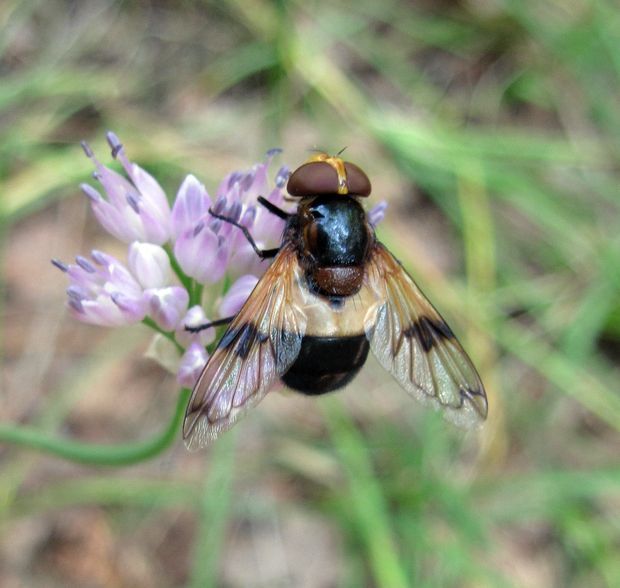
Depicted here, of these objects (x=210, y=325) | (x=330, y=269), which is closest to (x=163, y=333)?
(x=210, y=325)

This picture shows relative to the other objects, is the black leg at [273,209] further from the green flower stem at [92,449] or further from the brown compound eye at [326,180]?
the green flower stem at [92,449]

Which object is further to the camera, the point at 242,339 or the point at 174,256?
the point at 174,256

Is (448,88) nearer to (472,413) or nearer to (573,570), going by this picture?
(573,570)

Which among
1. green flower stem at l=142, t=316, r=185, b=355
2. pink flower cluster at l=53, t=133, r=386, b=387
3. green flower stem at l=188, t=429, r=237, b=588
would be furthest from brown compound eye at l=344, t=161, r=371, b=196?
green flower stem at l=188, t=429, r=237, b=588

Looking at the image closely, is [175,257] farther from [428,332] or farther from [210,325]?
[428,332]

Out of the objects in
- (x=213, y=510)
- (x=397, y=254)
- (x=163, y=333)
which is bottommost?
(x=213, y=510)

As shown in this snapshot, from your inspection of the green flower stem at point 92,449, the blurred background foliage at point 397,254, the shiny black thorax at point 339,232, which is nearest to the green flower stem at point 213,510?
the blurred background foliage at point 397,254

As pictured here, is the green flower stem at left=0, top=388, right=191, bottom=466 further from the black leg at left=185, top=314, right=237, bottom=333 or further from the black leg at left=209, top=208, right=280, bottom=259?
the black leg at left=209, top=208, right=280, bottom=259
